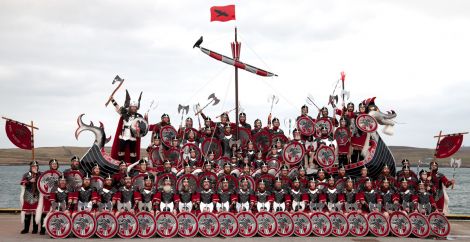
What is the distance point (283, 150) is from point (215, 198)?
3760mm

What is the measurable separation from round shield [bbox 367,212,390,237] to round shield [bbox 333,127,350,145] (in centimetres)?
391

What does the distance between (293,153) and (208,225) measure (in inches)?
186

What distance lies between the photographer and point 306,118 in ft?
59.6

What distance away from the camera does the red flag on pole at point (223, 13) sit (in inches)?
772

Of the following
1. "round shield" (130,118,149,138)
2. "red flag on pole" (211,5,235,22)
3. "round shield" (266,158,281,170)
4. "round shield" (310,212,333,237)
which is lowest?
"round shield" (310,212,333,237)

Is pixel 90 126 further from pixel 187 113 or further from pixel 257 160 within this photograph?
pixel 257 160

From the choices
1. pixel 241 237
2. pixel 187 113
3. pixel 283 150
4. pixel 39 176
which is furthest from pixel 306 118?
pixel 39 176

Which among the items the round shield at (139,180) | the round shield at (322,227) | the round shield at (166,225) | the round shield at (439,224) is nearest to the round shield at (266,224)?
the round shield at (322,227)

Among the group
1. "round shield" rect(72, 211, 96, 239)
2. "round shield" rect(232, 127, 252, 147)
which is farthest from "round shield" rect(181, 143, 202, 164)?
"round shield" rect(72, 211, 96, 239)

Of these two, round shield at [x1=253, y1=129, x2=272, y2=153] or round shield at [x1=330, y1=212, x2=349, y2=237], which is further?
round shield at [x1=253, y1=129, x2=272, y2=153]

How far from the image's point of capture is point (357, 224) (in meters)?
14.4

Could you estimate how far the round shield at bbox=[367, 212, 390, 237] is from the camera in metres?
14.4

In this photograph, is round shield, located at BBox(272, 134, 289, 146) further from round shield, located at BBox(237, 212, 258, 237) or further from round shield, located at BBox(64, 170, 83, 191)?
round shield, located at BBox(64, 170, 83, 191)

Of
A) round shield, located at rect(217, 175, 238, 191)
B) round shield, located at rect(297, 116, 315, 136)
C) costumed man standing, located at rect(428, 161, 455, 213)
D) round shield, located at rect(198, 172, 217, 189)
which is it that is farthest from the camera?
round shield, located at rect(297, 116, 315, 136)
